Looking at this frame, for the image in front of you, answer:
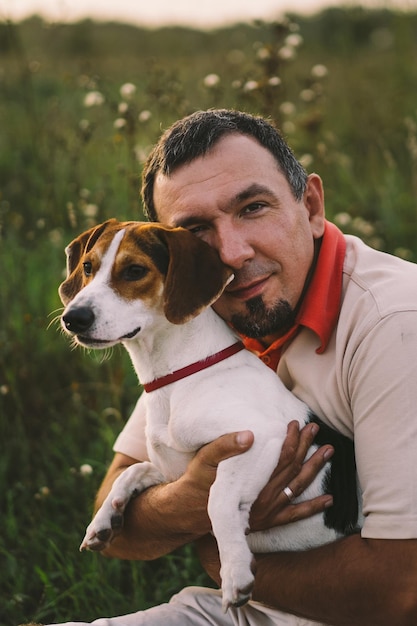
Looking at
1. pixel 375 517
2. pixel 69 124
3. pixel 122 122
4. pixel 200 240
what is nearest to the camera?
pixel 375 517

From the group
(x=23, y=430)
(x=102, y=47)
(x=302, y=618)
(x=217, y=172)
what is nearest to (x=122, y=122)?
(x=217, y=172)

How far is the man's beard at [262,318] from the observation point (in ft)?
8.33

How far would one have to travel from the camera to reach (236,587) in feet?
6.79

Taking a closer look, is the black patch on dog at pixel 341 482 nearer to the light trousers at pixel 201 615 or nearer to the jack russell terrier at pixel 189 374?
the jack russell terrier at pixel 189 374

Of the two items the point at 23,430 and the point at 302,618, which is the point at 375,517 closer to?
the point at 302,618

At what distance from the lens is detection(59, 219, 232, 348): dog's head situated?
2266mm

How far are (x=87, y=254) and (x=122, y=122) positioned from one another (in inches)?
44.8

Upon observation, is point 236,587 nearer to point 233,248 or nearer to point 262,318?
point 262,318

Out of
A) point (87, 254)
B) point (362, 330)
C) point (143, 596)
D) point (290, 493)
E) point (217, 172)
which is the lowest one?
point (143, 596)

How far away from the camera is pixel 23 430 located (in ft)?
11.8

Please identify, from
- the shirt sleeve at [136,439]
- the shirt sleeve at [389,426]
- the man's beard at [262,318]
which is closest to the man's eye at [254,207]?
the man's beard at [262,318]

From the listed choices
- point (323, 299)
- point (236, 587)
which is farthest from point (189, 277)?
point (236, 587)

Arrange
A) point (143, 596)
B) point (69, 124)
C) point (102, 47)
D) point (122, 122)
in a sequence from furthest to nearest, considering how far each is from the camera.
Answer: point (102, 47) → point (69, 124) → point (122, 122) → point (143, 596)

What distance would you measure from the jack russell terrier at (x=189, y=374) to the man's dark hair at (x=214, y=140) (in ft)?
1.04
